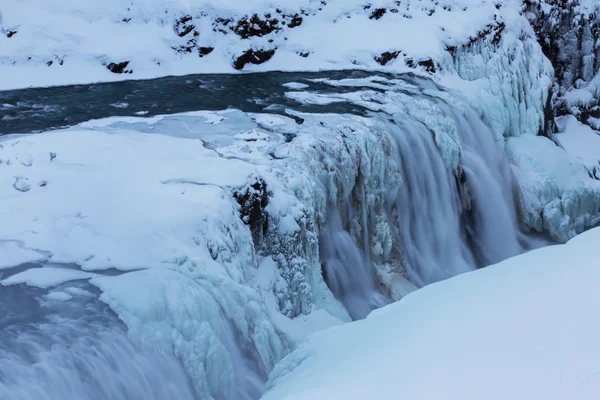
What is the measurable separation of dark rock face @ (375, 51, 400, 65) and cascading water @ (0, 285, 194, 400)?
806cm

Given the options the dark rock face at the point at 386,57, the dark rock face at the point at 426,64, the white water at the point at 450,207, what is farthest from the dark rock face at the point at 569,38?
the white water at the point at 450,207

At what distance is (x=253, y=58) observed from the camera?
1143 cm

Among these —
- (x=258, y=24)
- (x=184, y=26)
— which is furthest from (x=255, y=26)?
(x=184, y=26)

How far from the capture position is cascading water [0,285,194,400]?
3.17 meters

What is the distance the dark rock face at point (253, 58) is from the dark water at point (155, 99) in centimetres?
64

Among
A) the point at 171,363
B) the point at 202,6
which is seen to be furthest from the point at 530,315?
the point at 202,6

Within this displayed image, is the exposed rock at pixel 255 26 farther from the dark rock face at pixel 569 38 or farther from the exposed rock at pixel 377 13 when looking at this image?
the dark rock face at pixel 569 38

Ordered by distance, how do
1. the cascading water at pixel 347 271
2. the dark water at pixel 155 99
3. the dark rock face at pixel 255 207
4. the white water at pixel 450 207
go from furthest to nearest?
the dark water at pixel 155 99
the white water at pixel 450 207
the cascading water at pixel 347 271
the dark rock face at pixel 255 207

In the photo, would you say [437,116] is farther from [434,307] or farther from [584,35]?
[584,35]

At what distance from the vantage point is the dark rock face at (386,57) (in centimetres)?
1090

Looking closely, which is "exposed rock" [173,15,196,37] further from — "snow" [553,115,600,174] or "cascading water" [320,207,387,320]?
"snow" [553,115,600,174]

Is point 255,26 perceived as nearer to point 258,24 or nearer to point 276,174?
point 258,24

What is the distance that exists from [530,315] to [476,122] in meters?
6.50

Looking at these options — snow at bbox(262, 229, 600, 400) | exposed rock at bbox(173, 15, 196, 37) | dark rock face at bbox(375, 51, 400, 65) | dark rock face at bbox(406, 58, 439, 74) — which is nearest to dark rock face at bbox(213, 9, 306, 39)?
exposed rock at bbox(173, 15, 196, 37)
